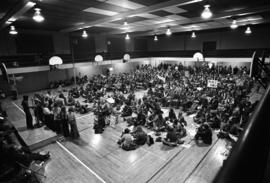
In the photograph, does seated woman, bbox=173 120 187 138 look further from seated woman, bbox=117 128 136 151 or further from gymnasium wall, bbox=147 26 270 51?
gymnasium wall, bbox=147 26 270 51

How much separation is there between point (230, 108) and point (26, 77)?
19.2m

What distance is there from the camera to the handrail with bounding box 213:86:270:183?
52 centimetres

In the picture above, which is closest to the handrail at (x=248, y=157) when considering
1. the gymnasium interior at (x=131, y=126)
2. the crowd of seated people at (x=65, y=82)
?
the gymnasium interior at (x=131, y=126)

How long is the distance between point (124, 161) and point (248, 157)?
6320 millimetres

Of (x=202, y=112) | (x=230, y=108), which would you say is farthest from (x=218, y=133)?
(x=230, y=108)

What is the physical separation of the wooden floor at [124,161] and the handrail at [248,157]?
5.28 metres

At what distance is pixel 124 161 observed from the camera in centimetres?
636

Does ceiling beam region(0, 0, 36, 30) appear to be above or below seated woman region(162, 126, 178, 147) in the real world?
above

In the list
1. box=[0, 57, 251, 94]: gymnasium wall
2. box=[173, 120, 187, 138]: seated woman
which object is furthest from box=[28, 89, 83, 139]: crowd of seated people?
box=[0, 57, 251, 94]: gymnasium wall

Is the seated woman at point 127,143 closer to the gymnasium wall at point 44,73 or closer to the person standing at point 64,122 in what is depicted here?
the person standing at point 64,122

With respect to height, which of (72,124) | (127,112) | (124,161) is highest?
(72,124)

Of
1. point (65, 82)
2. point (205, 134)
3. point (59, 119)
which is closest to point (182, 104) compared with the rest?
point (205, 134)

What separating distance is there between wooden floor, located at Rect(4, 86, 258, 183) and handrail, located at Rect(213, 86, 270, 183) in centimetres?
528

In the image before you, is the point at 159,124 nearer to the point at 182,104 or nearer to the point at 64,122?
the point at 182,104
